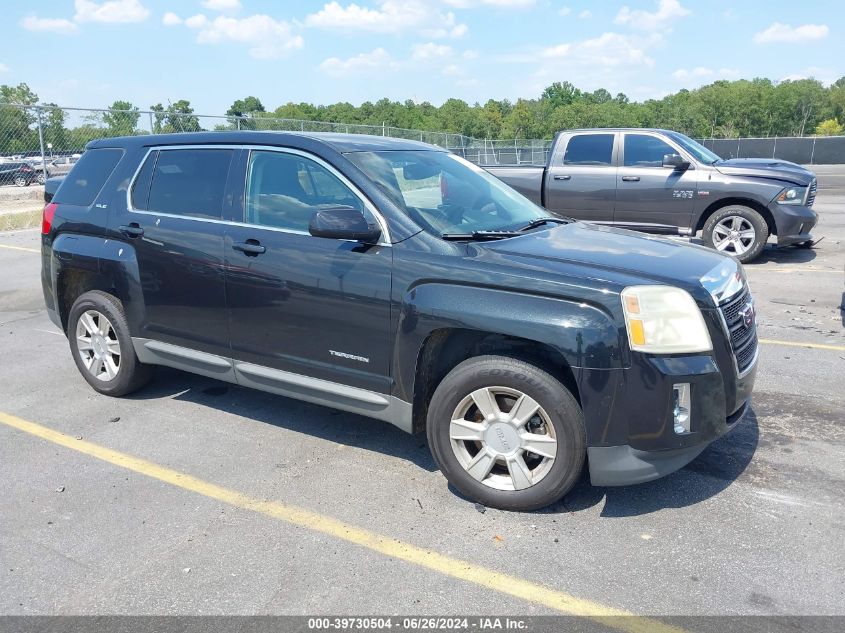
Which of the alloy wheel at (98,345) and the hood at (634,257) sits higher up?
the hood at (634,257)

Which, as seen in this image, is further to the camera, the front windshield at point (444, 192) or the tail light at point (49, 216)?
the tail light at point (49, 216)

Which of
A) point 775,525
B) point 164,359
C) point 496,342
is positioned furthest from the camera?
point 164,359

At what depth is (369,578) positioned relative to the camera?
10.2 feet

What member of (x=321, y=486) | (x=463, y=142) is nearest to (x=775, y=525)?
(x=321, y=486)

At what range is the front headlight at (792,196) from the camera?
986cm

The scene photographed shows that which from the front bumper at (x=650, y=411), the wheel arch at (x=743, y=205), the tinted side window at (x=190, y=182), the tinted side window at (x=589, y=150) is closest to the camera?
the front bumper at (x=650, y=411)

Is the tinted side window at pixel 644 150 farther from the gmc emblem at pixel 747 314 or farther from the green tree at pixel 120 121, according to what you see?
the green tree at pixel 120 121

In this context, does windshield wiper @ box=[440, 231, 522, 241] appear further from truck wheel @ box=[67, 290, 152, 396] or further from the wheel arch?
the wheel arch

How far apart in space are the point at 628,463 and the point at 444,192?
6.64ft

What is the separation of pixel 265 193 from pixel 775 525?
3.40 meters

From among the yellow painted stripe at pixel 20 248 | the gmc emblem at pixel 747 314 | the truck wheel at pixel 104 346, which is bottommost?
the yellow painted stripe at pixel 20 248

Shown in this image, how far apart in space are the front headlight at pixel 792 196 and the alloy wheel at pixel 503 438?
26.3 ft

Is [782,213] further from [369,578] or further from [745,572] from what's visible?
[369,578]

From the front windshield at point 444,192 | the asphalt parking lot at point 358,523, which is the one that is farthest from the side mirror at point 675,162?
the front windshield at point 444,192
